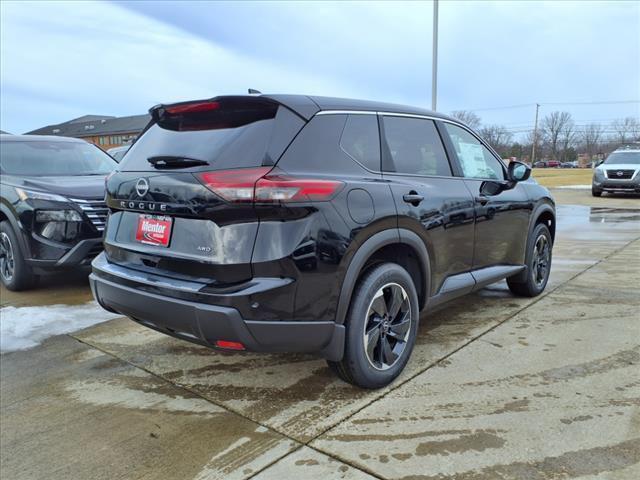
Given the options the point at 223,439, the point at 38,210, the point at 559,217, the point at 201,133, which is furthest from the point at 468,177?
the point at 559,217

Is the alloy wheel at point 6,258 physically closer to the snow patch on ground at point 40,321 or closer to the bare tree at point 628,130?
the snow patch on ground at point 40,321

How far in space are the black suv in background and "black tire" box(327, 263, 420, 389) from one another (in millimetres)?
3386

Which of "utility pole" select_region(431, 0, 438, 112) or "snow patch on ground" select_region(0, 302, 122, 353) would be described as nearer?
"snow patch on ground" select_region(0, 302, 122, 353)

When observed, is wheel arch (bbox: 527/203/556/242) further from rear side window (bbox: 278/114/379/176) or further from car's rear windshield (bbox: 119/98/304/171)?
car's rear windshield (bbox: 119/98/304/171)

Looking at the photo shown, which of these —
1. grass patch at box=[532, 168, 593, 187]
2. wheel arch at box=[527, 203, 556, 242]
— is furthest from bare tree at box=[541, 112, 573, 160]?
wheel arch at box=[527, 203, 556, 242]

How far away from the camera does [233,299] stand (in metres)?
2.57

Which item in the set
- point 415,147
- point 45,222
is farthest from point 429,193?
point 45,222

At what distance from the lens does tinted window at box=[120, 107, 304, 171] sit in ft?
8.84

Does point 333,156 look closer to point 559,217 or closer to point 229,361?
point 229,361

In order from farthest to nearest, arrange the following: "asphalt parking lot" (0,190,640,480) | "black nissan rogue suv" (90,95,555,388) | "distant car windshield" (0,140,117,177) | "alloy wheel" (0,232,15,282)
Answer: "distant car windshield" (0,140,117,177)
"alloy wheel" (0,232,15,282)
"black nissan rogue suv" (90,95,555,388)
"asphalt parking lot" (0,190,640,480)

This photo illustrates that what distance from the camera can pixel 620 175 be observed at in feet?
57.0

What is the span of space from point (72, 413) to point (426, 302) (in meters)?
2.34

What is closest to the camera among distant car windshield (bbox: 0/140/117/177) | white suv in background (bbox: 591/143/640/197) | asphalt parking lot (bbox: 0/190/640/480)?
asphalt parking lot (bbox: 0/190/640/480)

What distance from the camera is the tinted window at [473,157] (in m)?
4.10
